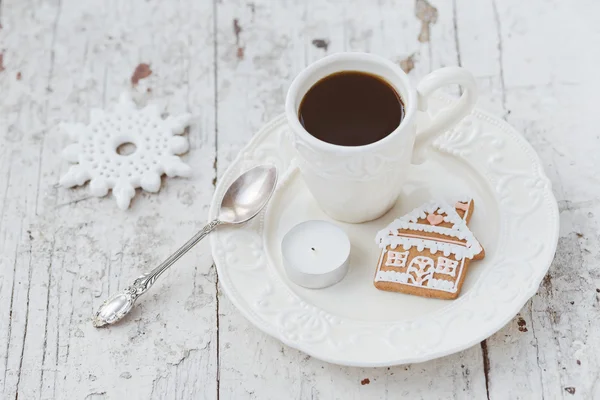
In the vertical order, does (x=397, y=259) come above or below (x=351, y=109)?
below

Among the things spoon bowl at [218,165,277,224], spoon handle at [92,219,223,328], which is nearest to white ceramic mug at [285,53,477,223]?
spoon bowl at [218,165,277,224]

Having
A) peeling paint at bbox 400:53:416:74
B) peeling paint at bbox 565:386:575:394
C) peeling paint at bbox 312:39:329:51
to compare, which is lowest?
peeling paint at bbox 565:386:575:394

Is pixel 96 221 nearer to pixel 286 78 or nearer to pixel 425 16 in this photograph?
pixel 286 78

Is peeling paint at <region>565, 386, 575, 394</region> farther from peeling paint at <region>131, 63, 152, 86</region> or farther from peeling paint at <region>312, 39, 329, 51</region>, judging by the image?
peeling paint at <region>131, 63, 152, 86</region>

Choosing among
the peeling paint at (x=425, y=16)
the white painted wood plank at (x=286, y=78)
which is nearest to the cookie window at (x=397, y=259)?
the white painted wood plank at (x=286, y=78)

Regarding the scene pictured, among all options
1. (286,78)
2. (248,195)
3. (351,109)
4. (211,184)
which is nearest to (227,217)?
(248,195)

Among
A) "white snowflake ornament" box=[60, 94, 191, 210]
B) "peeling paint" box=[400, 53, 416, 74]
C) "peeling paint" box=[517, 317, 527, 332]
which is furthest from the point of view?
"peeling paint" box=[400, 53, 416, 74]

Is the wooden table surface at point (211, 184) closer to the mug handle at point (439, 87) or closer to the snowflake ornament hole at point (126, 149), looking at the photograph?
the snowflake ornament hole at point (126, 149)

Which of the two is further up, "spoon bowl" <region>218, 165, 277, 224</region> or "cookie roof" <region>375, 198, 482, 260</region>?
"spoon bowl" <region>218, 165, 277, 224</region>
